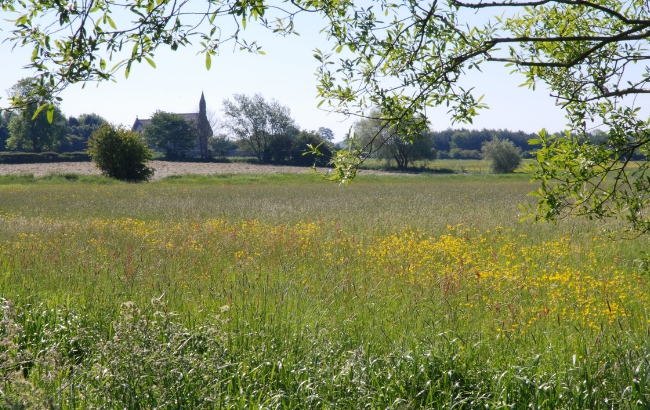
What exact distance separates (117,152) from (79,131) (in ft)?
280

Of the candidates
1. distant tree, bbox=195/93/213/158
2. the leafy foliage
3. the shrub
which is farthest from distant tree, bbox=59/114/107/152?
the leafy foliage

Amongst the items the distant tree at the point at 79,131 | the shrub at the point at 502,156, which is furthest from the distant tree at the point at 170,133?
the shrub at the point at 502,156

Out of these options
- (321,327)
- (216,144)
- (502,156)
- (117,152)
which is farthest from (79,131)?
(321,327)

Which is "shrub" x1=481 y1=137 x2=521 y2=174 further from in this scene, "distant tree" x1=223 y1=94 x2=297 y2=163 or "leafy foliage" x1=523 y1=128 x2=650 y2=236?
"leafy foliage" x1=523 y1=128 x2=650 y2=236

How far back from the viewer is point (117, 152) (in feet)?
112

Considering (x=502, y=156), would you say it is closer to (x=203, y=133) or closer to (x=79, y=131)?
(x=203, y=133)

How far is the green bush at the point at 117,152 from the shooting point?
3416 centimetres

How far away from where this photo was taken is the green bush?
34.2 metres

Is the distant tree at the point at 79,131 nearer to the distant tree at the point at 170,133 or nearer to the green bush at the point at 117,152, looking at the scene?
the distant tree at the point at 170,133

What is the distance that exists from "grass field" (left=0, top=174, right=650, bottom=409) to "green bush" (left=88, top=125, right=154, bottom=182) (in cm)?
2894

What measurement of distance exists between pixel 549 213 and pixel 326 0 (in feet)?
9.07

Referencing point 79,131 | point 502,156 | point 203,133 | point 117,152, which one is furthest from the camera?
point 79,131

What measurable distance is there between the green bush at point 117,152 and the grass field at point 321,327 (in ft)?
95.0

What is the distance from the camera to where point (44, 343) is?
12.5 ft
